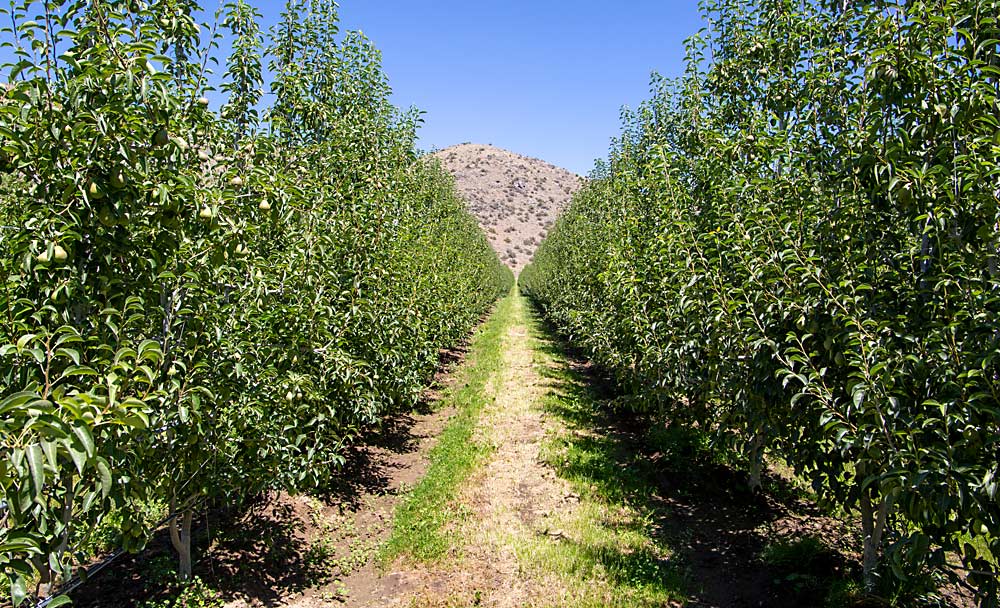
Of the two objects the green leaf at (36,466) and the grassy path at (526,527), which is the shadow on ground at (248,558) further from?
the green leaf at (36,466)

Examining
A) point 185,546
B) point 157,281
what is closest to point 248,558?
point 185,546

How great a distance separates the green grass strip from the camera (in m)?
5.63

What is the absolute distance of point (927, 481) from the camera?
2756 mm

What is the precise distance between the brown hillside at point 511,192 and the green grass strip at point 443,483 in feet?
189

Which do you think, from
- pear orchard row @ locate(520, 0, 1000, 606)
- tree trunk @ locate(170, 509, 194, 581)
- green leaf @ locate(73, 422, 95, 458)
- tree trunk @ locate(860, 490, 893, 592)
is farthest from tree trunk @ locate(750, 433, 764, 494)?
green leaf @ locate(73, 422, 95, 458)

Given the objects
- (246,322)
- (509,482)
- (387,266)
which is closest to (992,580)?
(246,322)

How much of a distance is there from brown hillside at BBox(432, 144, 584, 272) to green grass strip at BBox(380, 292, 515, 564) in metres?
57.7

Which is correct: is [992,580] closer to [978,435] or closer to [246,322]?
[978,435]

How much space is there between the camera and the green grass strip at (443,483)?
5633 mm

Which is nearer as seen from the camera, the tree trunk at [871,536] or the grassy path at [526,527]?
the tree trunk at [871,536]

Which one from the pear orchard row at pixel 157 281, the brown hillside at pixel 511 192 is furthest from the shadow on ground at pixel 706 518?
the brown hillside at pixel 511 192

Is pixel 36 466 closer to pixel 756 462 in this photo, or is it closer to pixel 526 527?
pixel 526 527

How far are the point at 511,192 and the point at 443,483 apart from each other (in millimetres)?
88816

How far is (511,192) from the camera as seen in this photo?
93.5 m
